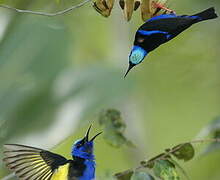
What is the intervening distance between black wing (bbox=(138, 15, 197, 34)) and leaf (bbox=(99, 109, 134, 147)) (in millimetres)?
805

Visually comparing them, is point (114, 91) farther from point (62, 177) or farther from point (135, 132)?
point (62, 177)

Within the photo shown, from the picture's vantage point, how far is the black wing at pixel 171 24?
1.85 m

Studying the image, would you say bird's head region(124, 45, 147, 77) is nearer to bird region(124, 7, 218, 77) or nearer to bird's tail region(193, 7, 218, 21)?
bird region(124, 7, 218, 77)

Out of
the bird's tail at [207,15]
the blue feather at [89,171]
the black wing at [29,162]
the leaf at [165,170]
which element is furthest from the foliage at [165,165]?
the bird's tail at [207,15]

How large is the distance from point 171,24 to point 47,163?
1.90 ft

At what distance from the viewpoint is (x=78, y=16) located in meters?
4.86

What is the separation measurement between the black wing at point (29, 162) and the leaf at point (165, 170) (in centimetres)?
27

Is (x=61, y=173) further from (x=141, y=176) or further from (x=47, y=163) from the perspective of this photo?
(x=141, y=176)

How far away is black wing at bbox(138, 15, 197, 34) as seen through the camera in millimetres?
1854

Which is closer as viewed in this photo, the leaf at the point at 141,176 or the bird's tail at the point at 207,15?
the bird's tail at the point at 207,15

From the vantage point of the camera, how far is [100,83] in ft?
12.2

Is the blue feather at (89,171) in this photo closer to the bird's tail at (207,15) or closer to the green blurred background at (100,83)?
the green blurred background at (100,83)

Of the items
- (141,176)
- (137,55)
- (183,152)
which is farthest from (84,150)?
(137,55)

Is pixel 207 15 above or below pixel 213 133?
above
